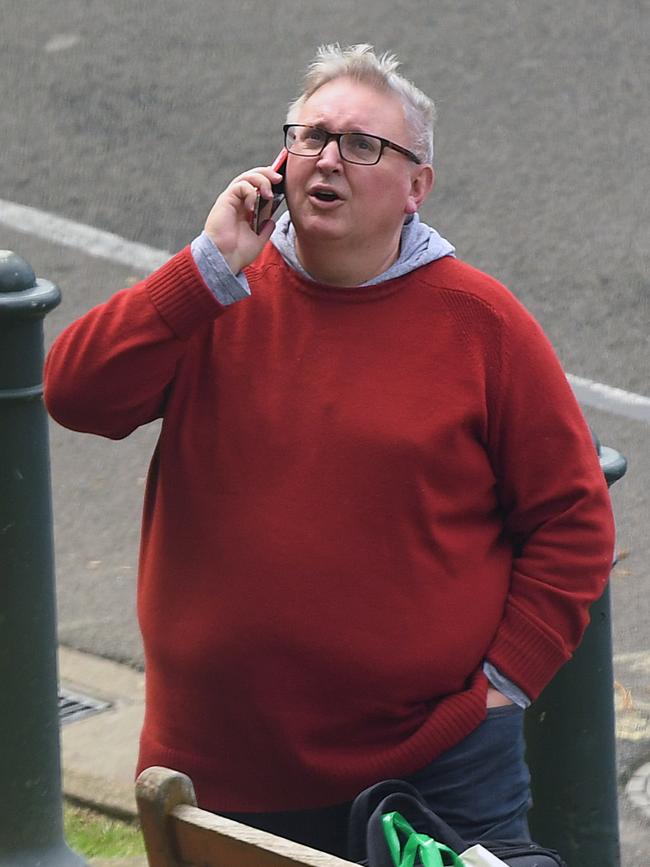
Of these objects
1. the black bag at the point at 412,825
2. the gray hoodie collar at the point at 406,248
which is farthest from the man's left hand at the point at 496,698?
the gray hoodie collar at the point at 406,248

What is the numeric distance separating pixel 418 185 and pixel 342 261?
222mm

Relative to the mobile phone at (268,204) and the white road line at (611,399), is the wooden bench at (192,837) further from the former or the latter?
the white road line at (611,399)

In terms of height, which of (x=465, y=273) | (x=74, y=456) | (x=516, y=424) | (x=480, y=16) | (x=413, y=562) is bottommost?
(x=74, y=456)

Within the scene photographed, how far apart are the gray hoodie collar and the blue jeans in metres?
0.75

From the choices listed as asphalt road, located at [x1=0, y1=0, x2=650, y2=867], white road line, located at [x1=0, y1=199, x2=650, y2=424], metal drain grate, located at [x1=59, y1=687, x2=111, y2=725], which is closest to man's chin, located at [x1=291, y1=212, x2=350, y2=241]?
metal drain grate, located at [x1=59, y1=687, x2=111, y2=725]

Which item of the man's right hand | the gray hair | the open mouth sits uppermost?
the gray hair

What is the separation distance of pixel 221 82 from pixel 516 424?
7072 mm

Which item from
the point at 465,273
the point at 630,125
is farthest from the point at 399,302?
the point at 630,125

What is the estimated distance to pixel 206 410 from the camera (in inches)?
112

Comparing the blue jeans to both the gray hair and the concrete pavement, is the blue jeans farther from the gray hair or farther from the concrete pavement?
the concrete pavement

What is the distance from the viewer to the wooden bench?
2082 mm

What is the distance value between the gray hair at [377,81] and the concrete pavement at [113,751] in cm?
198

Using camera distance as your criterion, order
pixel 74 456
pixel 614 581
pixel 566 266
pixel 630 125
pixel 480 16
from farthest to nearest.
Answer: pixel 480 16, pixel 630 125, pixel 566 266, pixel 74 456, pixel 614 581

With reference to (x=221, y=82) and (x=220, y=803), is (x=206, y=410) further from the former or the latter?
(x=221, y=82)
